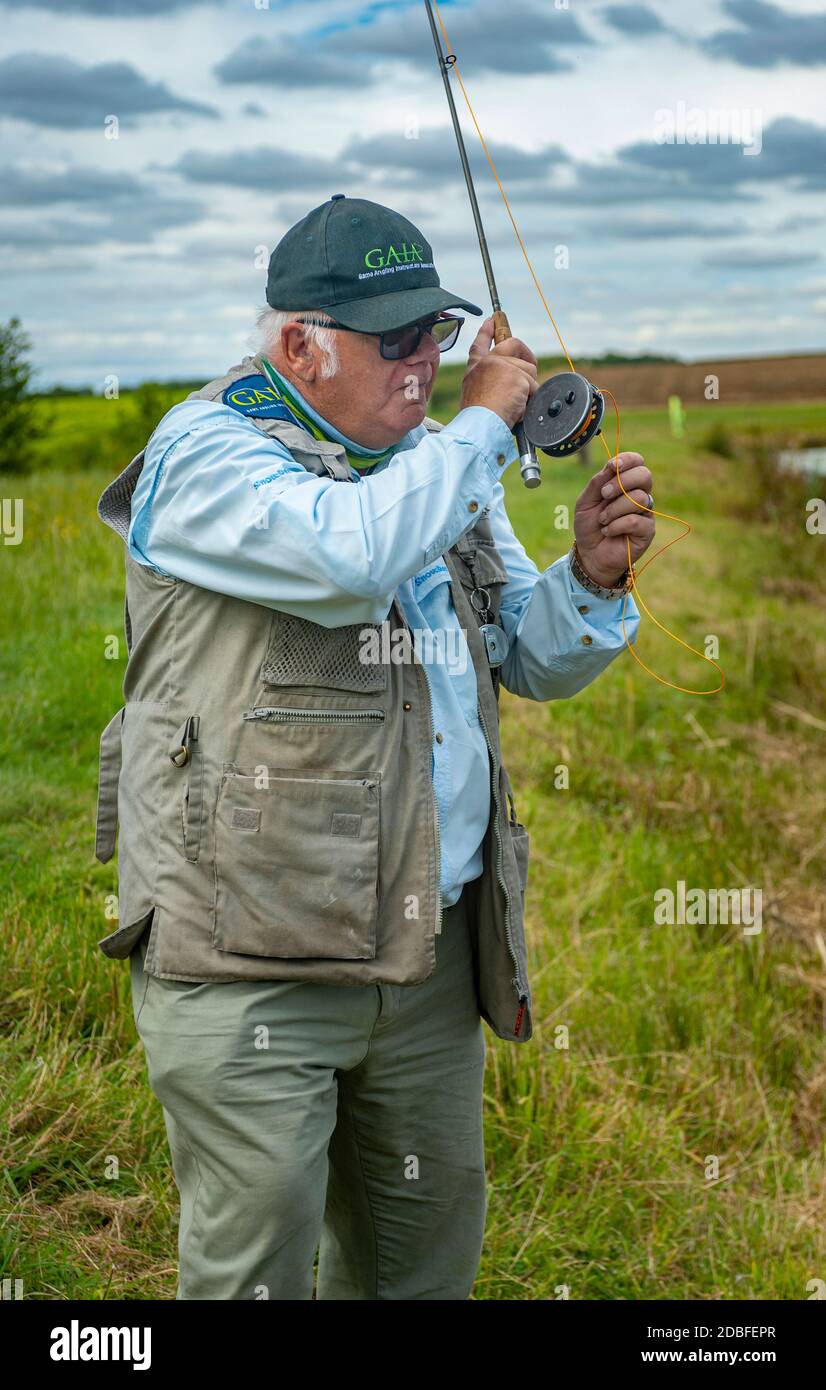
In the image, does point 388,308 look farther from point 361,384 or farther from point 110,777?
point 110,777

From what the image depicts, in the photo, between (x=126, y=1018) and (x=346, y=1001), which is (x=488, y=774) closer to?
(x=346, y=1001)

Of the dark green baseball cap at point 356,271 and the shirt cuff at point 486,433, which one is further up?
the dark green baseball cap at point 356,271

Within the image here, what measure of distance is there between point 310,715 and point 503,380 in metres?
0.74

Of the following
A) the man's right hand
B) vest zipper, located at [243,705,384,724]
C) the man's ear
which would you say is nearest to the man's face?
the man's ear

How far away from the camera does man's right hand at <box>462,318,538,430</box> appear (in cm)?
253

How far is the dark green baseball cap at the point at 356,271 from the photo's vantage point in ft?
8.45

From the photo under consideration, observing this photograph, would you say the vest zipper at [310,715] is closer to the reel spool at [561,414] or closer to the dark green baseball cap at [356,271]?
the reel spool at [561,414]

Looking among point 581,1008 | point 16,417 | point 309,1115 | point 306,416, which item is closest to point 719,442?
point 16,417

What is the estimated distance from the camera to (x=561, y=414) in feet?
8.45

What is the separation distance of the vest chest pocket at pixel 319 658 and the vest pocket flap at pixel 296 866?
0.18 meters

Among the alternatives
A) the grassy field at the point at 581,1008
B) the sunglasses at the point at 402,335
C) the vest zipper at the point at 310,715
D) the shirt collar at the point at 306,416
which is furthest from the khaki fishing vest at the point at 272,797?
the grassy field at the point at 581,1008

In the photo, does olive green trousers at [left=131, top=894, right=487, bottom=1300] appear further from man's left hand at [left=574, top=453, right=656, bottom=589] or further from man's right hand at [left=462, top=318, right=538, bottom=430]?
man's right hand at [left=462, top=318, right=538, bottom=430]

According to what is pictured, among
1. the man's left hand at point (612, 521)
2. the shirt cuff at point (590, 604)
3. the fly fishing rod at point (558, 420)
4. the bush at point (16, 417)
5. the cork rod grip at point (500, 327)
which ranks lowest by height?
the shirt cuff at point (590, 604)
